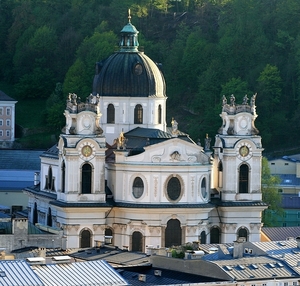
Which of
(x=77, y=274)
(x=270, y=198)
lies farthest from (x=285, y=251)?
(x=270, y=198)

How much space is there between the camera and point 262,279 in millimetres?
104688

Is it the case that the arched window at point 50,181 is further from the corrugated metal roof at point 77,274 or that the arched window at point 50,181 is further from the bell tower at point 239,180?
the corrugated metal roof at point 77,274

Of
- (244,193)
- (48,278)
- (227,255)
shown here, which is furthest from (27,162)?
(48,278)

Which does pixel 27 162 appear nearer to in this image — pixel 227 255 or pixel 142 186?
pixel 142 186

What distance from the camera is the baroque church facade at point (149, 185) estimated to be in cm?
12800

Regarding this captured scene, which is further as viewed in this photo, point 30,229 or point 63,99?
point 63,99

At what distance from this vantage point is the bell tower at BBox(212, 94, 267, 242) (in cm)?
13100

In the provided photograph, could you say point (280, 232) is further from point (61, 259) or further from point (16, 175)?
point (16, 175)

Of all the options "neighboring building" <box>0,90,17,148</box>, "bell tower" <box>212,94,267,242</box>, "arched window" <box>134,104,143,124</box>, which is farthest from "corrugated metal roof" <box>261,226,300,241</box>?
"neighboring building" <box>0,90,17,148</box>

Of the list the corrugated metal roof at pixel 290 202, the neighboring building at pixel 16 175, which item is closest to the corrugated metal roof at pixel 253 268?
the neighboring building at pixel 16 175

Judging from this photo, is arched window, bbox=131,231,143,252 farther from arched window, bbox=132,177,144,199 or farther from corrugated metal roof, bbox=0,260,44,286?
corrugated metal roof, bbox=0,260,44,286

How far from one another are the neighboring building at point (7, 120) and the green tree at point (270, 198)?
41.3 metres

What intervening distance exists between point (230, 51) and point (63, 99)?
523 inches

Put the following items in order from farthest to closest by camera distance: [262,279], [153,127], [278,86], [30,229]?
[278,86], [153,127], [30,229], [262,279]
